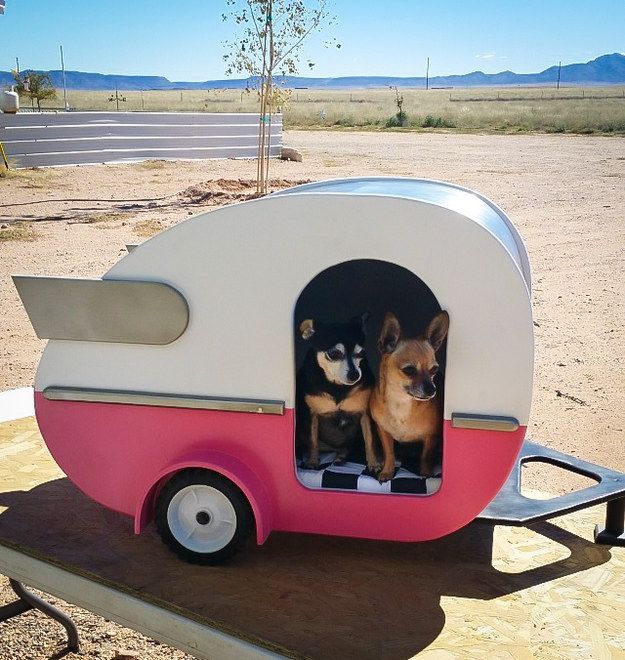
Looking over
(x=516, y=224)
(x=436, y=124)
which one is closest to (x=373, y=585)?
(x=516, y=224)

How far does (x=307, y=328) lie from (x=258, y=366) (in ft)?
0.72

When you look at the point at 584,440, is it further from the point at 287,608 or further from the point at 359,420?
the point at 287,608

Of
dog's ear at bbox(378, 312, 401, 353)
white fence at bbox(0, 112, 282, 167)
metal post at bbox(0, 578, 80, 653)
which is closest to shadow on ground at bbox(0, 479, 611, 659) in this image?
metal post at bbox(0, 578, 80, 653)

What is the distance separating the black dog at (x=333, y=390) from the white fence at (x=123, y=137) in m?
17.7

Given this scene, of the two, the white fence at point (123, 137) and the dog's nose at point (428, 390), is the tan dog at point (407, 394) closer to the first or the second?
the dog's nose at point (428, 390)

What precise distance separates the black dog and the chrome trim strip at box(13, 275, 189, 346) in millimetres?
472

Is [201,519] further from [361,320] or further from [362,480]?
[361,320]

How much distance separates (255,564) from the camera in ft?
9.52

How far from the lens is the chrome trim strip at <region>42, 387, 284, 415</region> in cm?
277

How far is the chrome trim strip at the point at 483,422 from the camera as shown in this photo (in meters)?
2.59

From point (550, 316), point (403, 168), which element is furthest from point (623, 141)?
point (550, 316)

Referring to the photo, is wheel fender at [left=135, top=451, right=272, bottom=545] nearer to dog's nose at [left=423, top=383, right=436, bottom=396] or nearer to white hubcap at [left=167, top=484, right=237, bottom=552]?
white hubcap at [left=167, top=484, right=237, bottom=552]

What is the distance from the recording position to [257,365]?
2.76 meters

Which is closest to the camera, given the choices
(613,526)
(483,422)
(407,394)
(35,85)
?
(483,422)
